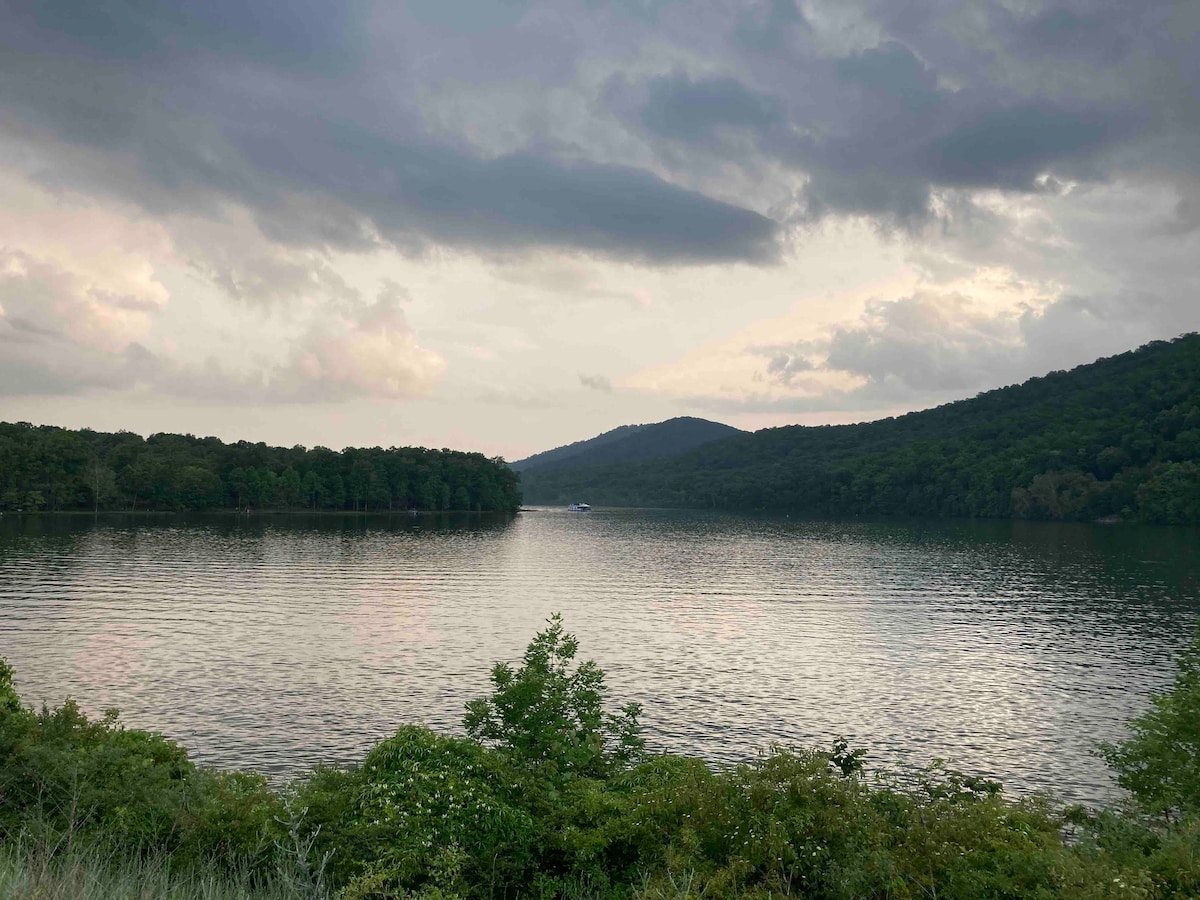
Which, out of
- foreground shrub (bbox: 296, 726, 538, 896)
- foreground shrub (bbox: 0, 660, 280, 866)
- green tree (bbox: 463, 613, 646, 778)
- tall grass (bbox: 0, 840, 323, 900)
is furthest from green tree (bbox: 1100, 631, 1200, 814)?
foreground shrub (bbox: 0, 660, 280, 866)

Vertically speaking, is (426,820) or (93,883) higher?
(93,883)

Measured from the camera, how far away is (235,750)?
34.5 m

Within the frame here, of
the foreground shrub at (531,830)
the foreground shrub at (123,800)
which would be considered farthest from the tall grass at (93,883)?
the foreground shrub at (123,800)

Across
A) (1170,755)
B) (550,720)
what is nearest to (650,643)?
(550,720)

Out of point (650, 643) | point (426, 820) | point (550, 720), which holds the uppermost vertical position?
point (550, 720)

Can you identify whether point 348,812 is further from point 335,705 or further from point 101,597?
point 101,597

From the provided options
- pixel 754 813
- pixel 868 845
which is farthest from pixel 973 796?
pixel 754 813

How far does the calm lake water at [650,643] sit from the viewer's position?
39.2 m

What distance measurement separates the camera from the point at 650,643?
61125 mm

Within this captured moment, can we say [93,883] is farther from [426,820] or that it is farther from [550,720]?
[550,720]

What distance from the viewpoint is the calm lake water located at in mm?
39188

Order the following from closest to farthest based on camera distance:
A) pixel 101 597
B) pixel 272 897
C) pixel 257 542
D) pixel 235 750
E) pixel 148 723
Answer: pixel 272 897 → pixel 235 750 → pixel 148 723 → pixel 101 597 → pixel 257 542

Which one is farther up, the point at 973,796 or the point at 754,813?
the point at 754,813

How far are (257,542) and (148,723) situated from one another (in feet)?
361
